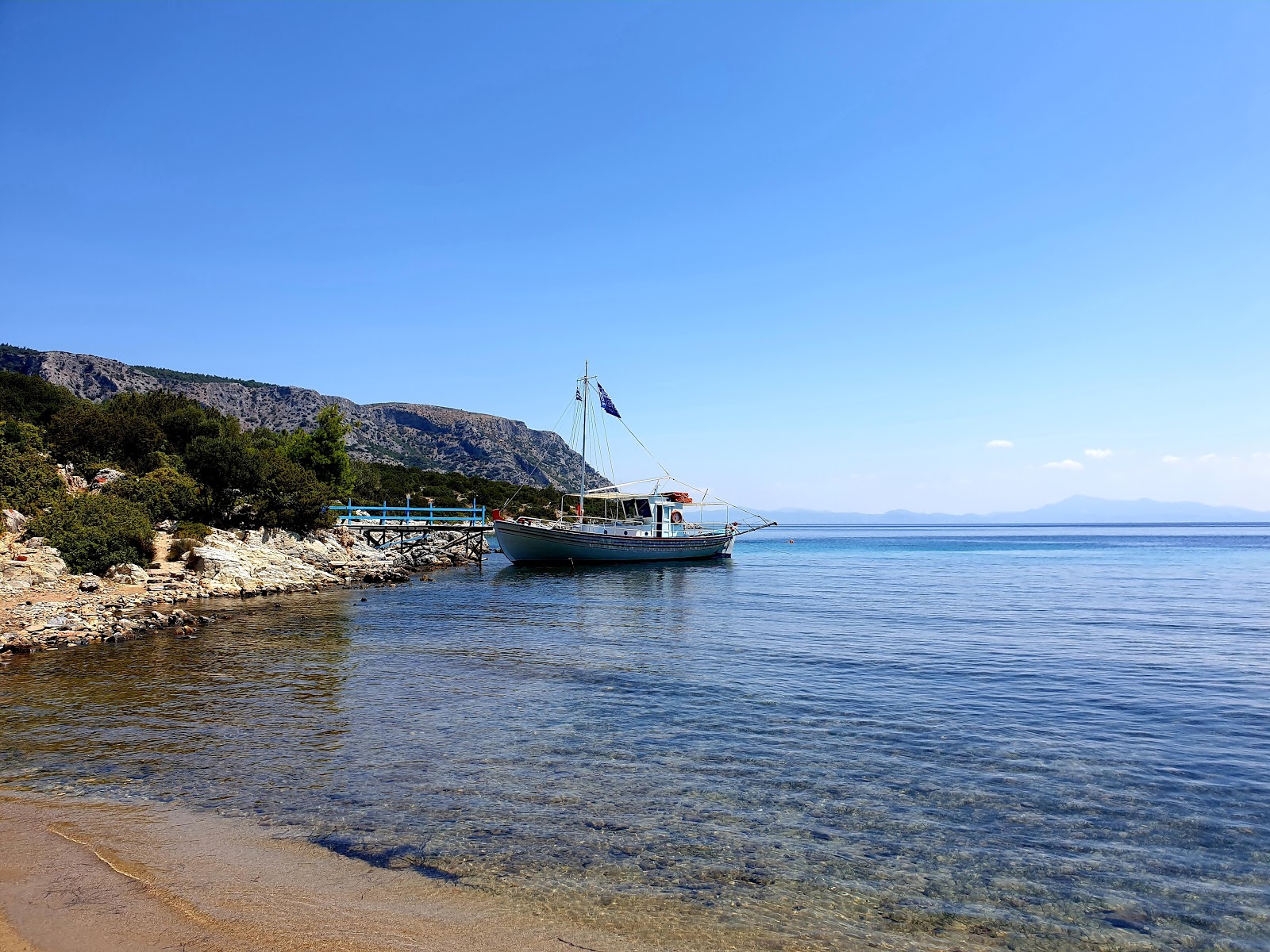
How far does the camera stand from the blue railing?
51.8 m

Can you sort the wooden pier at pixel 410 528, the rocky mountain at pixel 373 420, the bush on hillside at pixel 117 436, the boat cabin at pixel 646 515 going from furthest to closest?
the rocky mountain at pixel 373 420 < the boat cabin at pixel 646 515 < the wooden pier at pixel 410 528 < the bush on hillside at pixel 117 436

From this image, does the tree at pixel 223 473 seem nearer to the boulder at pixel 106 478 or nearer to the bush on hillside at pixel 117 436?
the bush on hillside at pixel 117 436

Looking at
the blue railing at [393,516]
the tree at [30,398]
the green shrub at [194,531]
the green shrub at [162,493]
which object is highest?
the tree at [30,398]

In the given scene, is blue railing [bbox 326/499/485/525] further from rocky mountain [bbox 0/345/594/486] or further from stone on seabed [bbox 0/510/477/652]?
rocky mountain [bbox 0/345/594/486]

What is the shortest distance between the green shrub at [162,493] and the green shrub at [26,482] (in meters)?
2.41

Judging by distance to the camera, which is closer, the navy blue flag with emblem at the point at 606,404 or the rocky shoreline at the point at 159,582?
the rocky shoreline at the point at 159,582

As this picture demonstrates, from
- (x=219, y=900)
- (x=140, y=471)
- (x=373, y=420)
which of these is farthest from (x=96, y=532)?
(x=373, y=420)

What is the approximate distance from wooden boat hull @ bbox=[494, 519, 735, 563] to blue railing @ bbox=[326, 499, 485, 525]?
841 cm

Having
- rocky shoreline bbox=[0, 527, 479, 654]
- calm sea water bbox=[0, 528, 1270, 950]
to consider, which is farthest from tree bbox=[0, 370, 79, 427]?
calm sea water bbox=[0, 528, 1270, 950]

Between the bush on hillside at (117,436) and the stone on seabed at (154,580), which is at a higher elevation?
the bush on hillside at (117,436)

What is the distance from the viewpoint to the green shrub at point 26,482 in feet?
95.8

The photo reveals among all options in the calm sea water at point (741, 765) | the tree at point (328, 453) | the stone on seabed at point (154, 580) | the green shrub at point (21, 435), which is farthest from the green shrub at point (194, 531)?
the tree at point (328, 453)

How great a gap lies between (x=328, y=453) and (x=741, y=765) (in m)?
50.7

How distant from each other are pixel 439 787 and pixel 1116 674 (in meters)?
15.6
